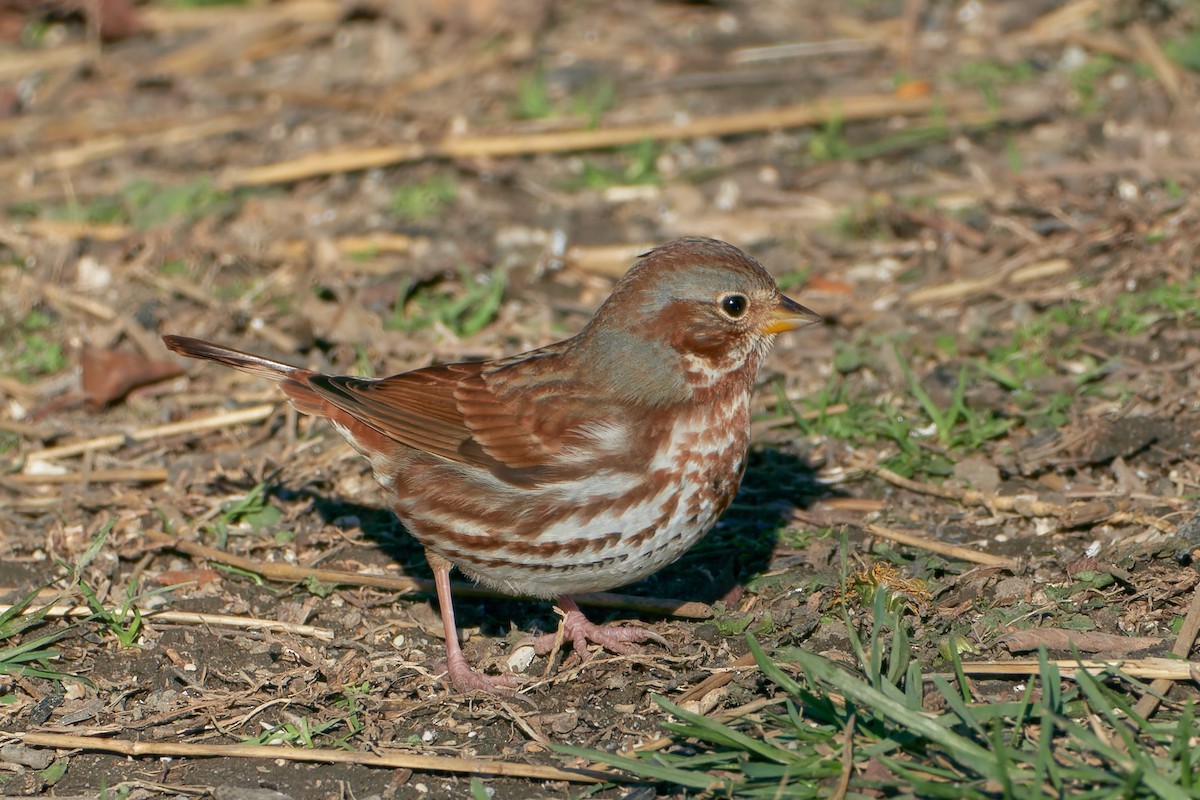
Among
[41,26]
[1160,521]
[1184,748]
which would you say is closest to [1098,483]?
[1160,521]

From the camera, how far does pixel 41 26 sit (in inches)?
382

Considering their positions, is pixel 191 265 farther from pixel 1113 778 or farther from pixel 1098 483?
pixel 1113 778

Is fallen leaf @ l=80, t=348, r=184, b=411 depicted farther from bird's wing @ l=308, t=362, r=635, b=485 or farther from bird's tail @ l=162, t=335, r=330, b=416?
bird's wing @ l=308, t=362, r=635, b=485

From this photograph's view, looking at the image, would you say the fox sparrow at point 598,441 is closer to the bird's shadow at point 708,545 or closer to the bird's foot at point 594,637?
the bird's foot at point 594,637

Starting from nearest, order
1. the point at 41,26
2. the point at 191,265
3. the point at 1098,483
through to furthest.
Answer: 1. the point at 1098,483
2. the point at 191,265
3. the point at 41,26

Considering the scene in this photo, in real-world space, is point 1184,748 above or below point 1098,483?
above

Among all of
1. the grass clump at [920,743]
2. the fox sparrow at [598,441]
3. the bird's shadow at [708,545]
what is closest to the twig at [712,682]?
the grass clump at [920,743]

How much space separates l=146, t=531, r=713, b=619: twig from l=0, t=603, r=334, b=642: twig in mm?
247

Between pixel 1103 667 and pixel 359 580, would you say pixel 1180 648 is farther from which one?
pixel 359 580

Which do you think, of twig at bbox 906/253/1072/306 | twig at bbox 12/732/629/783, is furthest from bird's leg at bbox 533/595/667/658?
twig at bbox 906/253/1072/306

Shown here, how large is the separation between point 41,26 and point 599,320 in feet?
21.8

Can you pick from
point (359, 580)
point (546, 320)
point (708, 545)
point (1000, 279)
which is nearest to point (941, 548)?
point (708, 545)

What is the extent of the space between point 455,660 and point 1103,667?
2.08 meters

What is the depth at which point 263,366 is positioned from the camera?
515cm
